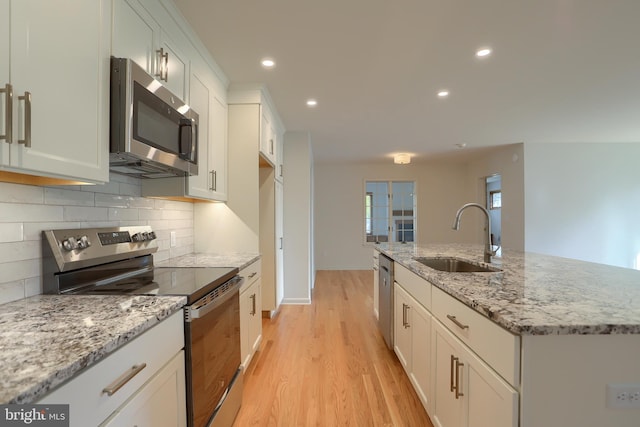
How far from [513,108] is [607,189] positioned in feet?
10.9

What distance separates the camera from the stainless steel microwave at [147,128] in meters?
1.22

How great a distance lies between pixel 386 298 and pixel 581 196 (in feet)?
15.8

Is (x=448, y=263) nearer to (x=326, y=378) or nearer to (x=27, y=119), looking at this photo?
(x=326, y=378)

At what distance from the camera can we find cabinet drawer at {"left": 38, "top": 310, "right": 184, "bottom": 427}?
0.67 m

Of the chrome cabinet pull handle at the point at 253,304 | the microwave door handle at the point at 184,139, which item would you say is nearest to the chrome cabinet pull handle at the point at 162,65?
the microwave door handle at the point at 184,139

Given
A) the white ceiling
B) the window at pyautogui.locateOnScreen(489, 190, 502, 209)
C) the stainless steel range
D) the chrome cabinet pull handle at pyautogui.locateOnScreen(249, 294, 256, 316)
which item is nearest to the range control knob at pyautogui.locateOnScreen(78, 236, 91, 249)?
the stainless steel range

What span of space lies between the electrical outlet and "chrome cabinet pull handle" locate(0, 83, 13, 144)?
188 cm

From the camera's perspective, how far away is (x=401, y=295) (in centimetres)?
223

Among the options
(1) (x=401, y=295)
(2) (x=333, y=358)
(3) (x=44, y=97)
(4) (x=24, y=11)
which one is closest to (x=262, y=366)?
(2) (x=333, y=358)

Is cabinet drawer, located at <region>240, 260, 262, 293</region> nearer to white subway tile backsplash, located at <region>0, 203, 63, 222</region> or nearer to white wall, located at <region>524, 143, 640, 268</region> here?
white subway tile backsplash, located at <region>0, 203, 63, 222</region>

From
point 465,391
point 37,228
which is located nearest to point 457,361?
point 465,391

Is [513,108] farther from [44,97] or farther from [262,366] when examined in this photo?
[44,97]

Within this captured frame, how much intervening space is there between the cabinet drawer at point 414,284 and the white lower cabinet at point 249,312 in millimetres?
1163

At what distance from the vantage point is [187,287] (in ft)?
4.39
